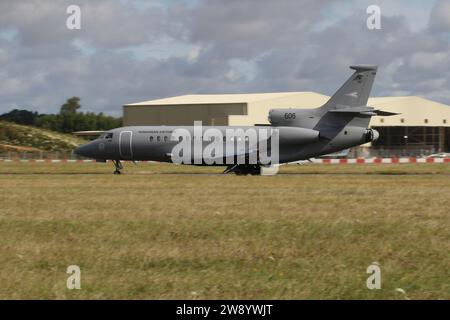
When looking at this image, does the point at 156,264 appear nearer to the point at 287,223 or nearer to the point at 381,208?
the point at 287,223

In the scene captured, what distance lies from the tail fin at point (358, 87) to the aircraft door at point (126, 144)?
46.1ft

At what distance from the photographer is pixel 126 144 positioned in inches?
2131

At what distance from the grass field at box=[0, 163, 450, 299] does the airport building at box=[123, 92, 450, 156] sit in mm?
73287

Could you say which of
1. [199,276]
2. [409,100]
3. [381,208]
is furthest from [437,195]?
[409,100]

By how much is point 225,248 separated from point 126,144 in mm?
39290

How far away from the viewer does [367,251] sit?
49.8 feet

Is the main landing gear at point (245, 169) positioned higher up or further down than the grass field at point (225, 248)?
higher up

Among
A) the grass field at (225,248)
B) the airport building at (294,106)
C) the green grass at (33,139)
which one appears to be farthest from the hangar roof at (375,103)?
the grass field at (225,248)

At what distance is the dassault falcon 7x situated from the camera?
5038 cm

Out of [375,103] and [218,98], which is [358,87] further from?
[375,103]

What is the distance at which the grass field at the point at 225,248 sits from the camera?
11953mm

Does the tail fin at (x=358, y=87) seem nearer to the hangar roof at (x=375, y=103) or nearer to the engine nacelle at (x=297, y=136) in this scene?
the engine nacelle at (x=297, y=136)

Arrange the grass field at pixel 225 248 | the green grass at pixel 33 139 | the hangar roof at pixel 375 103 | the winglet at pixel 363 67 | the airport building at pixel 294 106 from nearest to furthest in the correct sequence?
1. the grass field at pixel 225 248
2. the winglet at pixel 363 67
3. the airport building at pixel 294 106
4. the hangar roof at pixel 375 103
5. the green grass at pixel 33 139

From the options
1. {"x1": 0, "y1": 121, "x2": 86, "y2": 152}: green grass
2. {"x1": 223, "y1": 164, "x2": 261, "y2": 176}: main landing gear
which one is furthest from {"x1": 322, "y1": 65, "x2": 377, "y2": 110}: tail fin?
{"x1": 0, "y1": 121, "x2": 86, "y2": 152}: green grass
